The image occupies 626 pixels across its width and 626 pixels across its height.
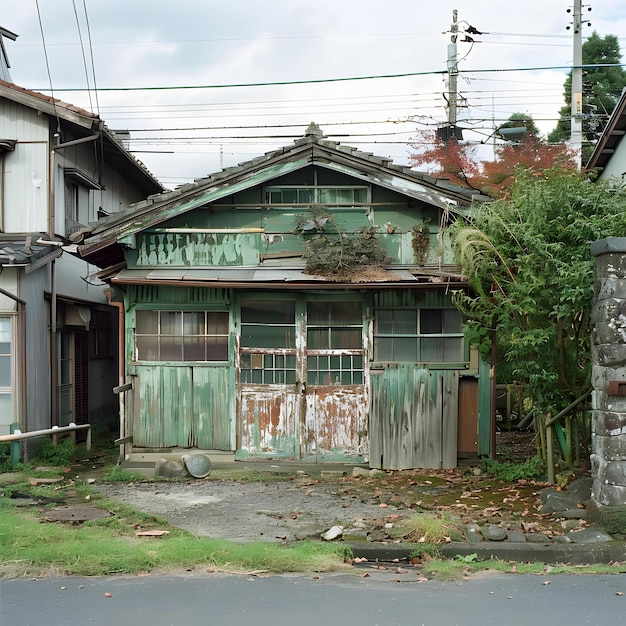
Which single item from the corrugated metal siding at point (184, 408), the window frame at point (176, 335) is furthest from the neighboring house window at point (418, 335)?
the corrugated metal siding at point (184, 408)

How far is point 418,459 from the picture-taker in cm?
1219

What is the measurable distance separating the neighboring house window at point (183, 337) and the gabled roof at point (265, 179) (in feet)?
5.26

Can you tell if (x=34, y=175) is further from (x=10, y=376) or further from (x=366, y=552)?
(x=366, y=552)

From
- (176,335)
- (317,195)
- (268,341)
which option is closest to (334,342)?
(268,341)

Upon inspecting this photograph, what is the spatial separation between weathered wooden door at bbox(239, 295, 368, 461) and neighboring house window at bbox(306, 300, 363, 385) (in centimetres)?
2

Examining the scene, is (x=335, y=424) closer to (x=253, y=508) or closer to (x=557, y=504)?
(x=253, y=508)

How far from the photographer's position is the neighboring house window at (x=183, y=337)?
41.6 feet

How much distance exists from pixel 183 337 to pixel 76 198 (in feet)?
19.3

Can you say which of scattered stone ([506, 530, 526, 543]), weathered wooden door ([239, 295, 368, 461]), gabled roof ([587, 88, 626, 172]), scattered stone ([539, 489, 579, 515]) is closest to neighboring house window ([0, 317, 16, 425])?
weathered wooden door ([239, 295, 368, 461])

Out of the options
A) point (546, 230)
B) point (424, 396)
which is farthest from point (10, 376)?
point (546, 230)

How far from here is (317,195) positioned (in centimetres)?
1280

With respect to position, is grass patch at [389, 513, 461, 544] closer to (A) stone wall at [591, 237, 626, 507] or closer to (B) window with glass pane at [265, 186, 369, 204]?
(A) stone wall at [591, 237, 626, 507]

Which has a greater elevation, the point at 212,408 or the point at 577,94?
the point at 577,94

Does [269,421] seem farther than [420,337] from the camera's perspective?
Yes
